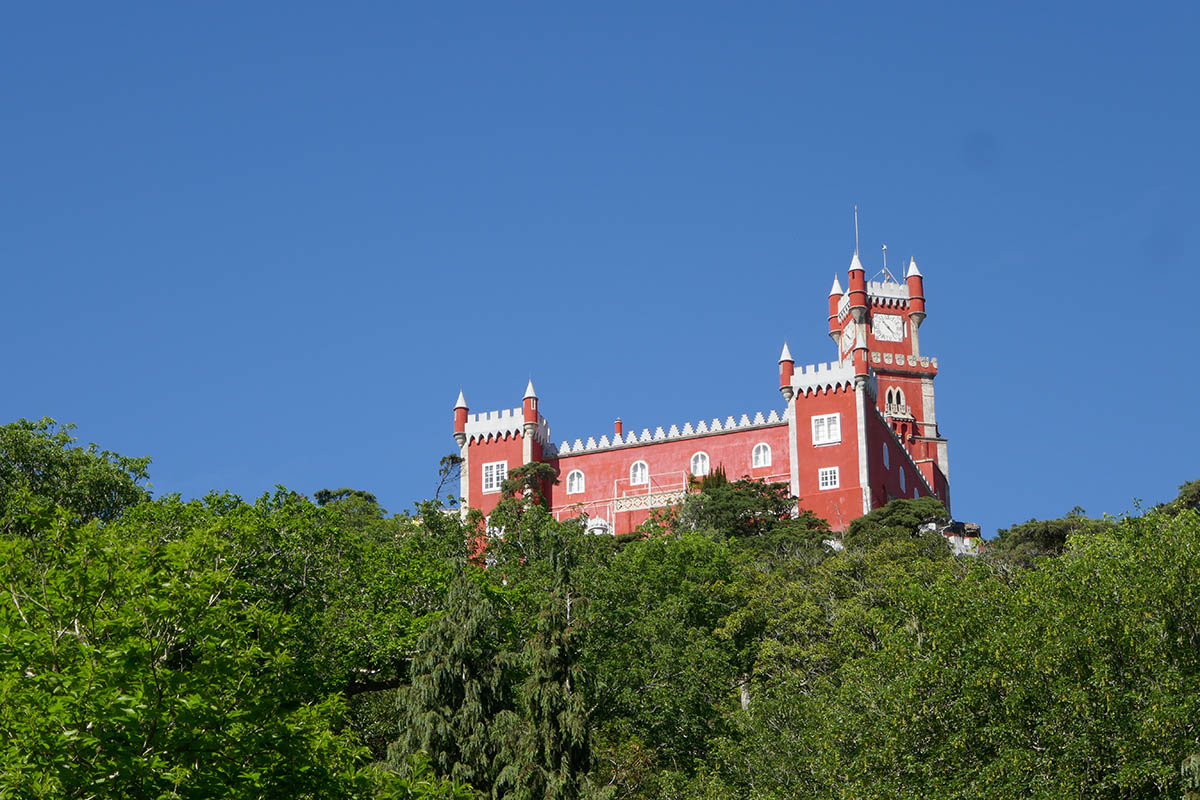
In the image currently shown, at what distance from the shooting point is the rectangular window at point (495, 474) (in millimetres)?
68000

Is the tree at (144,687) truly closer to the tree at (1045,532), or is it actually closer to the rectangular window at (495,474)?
the tree at (1045,532)

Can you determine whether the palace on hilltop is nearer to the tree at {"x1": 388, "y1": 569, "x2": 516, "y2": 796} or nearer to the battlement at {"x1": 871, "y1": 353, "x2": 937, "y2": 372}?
the battlement at {"x1": 871, "y1": 353, "x2": 937, "y2": 372}

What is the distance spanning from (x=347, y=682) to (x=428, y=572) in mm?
3866

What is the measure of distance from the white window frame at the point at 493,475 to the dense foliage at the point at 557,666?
74.0 feet

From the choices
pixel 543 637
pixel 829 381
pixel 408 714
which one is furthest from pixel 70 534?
pixel 829 381

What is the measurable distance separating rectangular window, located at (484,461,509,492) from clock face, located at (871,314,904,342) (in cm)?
2793

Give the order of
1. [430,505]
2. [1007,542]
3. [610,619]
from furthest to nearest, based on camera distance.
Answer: [1007,542], [430,505], [610,619]

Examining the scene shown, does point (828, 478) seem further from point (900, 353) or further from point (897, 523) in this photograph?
point (900, 353)

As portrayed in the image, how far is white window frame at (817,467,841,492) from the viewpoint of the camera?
205 feet

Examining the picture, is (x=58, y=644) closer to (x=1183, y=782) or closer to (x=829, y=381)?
(x=1183, y=782)

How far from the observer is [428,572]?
36.6 metres

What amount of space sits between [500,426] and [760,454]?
12.1m

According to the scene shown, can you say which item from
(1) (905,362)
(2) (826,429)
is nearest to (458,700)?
(2) (826,429)

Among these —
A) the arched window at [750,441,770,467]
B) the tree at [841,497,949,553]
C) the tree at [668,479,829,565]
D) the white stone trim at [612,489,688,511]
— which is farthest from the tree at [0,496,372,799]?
the arched window at [750,441,770,467]
